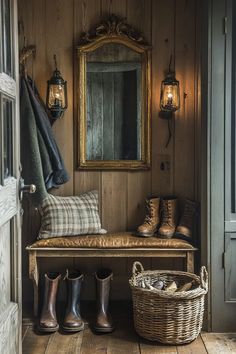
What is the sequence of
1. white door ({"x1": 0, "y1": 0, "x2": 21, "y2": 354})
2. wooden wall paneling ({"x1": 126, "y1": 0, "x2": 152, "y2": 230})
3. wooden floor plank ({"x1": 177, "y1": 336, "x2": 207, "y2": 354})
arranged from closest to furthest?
white door ({"x1": 0, "y1": 0, "x2": 21, "y2": 354})
wooden floor plank ({"x1": 177, "y1": 336, "x2": 207, "y2": 354})
wooden wall paneling ({"x1": 126, "y1": 0, "x2": 152, "y2": 230})

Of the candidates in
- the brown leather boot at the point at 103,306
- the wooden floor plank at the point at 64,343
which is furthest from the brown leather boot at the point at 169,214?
Answer: the wooden floor plank at the point at 64,343

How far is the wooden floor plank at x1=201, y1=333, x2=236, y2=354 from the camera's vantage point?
2883 millimetres

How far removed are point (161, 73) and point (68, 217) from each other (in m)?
1.13

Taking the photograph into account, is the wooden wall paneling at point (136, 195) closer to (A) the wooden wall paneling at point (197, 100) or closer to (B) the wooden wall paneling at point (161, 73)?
(B) the wooden wall paneling at point (161, 73)

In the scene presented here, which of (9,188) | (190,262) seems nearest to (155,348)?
(190,262)

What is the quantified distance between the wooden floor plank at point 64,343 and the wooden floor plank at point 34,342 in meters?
0.03

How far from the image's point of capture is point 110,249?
10.7ft

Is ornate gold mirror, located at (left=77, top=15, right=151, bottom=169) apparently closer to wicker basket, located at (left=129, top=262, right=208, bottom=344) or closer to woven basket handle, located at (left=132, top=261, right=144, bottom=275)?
woven basket handle, located at (left=132, top=261, right=144, bottom=275)

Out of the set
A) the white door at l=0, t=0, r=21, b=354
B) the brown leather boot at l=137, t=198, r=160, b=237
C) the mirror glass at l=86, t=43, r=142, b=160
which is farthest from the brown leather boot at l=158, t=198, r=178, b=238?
the white door at l=0, t=0, r=21, b=354

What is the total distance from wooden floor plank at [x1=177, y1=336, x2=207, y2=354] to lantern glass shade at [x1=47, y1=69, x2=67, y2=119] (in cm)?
166

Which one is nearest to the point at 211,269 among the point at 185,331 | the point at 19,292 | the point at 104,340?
the point at 185,331

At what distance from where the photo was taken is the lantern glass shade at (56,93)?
11.3 ft

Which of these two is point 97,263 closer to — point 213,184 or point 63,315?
point 63,315

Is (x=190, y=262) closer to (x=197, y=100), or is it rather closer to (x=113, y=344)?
(x=113, y=344)
